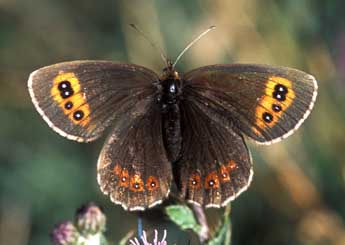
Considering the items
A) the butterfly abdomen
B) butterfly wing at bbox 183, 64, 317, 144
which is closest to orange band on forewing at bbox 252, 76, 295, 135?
butterfly wing at bbox 183, 64, 317, 144

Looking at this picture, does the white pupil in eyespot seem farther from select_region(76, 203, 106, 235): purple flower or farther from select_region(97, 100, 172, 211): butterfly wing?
select_region(76, 203, 106, 235): purple flower

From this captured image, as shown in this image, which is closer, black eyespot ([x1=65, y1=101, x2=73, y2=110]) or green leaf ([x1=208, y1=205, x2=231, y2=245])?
green leaf ([x1=208, y1=205, x2=231, y2=245])

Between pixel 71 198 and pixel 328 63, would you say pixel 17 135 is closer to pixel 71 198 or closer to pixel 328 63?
pixel 71 198

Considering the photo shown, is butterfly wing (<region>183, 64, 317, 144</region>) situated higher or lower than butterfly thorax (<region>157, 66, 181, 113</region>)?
lower

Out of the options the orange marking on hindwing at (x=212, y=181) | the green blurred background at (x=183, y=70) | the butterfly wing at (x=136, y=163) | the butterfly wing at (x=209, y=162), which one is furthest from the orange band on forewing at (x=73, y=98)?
the green blurred background at (x=183, y=70)

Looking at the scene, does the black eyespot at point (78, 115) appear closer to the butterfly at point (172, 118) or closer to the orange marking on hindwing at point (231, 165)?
the butterfly at point (172, 118)

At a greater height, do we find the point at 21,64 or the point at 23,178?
the point at 21,64

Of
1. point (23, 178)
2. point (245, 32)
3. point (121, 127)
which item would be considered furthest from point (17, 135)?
point (121, 127)
